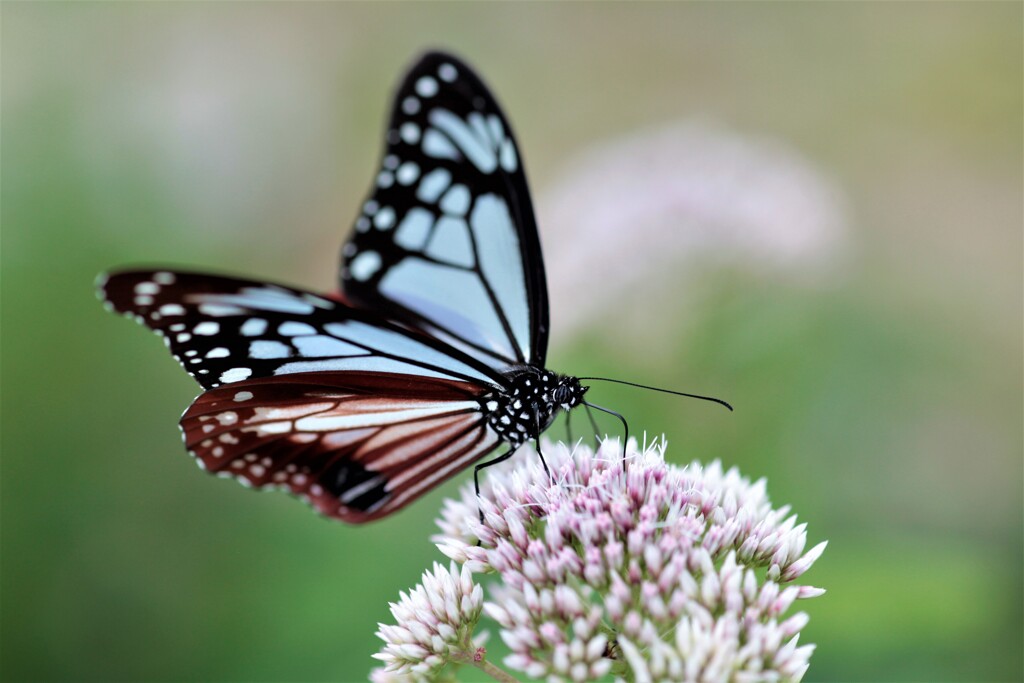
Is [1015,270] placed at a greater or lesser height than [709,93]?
lesser

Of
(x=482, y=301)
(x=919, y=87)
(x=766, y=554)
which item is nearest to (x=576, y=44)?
(x=919, y=87)

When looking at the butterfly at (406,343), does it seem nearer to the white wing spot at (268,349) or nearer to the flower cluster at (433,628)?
the white wing spot at (268,349)

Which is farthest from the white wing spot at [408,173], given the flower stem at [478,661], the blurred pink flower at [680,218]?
the blurred pink flower at [680,218]

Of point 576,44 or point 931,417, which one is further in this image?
point 576,44

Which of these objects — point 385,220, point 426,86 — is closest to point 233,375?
point 385,220

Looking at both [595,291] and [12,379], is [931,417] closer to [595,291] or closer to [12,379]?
[595,291]

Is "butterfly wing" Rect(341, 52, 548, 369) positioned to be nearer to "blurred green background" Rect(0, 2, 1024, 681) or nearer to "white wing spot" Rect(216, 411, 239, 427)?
"white wing spot" Rect(216, 411, 239, 427)
